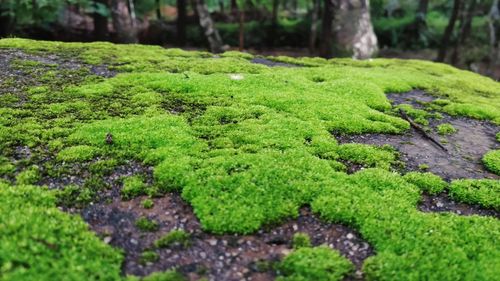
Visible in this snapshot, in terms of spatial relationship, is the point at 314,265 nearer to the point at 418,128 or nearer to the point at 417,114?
the point at 418,128

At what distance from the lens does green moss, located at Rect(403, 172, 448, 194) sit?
24.3 feet

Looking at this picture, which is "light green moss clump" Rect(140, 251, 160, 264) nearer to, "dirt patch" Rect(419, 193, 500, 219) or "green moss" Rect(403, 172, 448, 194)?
"dirt patch" Rect(419, 193, 500, 219)

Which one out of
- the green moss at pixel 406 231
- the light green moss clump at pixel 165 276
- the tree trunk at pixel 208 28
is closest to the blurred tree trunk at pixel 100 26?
the tree trunk at pixel 208 28

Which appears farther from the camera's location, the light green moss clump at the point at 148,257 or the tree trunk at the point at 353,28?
the tree trunk at the point at 353,28

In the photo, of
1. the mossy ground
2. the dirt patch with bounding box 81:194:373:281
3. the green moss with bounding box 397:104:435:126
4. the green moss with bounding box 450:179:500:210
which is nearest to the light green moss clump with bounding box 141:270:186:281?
the dirt patch with bounding box 81:194:373:281

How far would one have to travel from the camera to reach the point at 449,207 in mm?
7047

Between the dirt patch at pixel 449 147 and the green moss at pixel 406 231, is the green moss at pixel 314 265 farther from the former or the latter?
the dirt patch at pixel 449 147

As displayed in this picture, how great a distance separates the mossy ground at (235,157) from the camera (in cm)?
570

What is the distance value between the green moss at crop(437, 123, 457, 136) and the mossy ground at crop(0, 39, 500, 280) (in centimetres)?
94

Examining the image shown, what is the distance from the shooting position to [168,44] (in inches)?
1371

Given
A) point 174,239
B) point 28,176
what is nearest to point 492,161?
point 174,239

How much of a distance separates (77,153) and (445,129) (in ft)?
25.8

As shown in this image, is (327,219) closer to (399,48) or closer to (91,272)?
(91,272)

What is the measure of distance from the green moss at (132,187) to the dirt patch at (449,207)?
14.0ft
